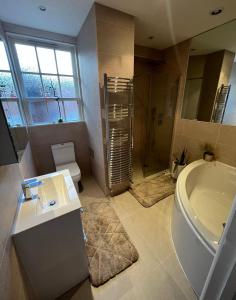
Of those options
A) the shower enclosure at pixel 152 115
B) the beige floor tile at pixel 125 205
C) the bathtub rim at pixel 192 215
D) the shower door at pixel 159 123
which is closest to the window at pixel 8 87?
the beige floor tile at pixel 125 205

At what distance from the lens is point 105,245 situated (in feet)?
4.91

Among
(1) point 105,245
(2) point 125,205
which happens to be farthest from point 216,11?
(1) point 105,245

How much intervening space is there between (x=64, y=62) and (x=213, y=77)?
2317mm

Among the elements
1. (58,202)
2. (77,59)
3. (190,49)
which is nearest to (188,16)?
(190,49)

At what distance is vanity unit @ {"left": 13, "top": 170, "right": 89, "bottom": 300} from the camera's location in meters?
0.88

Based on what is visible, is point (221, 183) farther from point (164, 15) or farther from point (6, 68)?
point (6, 68)

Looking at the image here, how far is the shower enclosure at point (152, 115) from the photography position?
8.88 ft

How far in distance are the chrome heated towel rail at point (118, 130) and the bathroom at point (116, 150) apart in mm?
16

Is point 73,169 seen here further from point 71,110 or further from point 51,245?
point 51,245

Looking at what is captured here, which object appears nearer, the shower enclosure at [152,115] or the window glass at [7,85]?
the window glass at [7,85]

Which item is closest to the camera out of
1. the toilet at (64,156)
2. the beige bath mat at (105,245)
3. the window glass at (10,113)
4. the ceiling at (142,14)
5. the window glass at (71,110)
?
the window glass at (10,113)

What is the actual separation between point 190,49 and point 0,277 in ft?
10.2

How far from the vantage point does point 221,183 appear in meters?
1.95

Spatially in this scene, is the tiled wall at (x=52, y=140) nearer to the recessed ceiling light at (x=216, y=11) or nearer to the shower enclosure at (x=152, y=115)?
the shower enclosure at (x=152, y=115)
